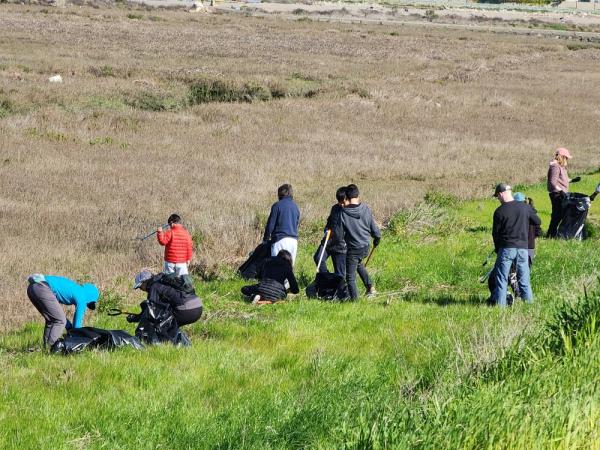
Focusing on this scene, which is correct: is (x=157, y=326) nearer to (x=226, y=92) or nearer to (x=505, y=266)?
(x=505, y=266)

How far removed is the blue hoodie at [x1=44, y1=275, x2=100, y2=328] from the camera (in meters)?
10.3

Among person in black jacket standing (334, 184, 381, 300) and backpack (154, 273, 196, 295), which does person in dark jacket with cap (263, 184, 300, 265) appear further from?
backpack (154, 273, 196, 295)

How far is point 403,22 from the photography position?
10775 centimetres

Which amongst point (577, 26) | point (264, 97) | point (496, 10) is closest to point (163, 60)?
point (264, 97)

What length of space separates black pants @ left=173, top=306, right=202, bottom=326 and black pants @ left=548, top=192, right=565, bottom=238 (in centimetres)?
927

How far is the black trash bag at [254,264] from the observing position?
48.3 feet

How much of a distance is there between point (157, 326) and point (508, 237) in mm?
4751

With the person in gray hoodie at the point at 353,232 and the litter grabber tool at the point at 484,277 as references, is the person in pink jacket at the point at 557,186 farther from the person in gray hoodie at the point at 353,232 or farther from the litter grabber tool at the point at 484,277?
the person in gray hoodie at the point at 353,232

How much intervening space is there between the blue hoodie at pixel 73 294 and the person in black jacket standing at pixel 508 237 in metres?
5.26

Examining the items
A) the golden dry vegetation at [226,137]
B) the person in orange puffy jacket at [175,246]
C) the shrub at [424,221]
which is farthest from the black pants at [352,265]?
the shrub at [424,221]

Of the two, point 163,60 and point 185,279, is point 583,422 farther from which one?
point 163,60

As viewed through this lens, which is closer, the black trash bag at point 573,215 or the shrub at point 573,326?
the shrub at point 573,326

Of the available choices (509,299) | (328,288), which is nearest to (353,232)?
(328,288)

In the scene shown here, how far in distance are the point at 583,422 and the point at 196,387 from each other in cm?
365
